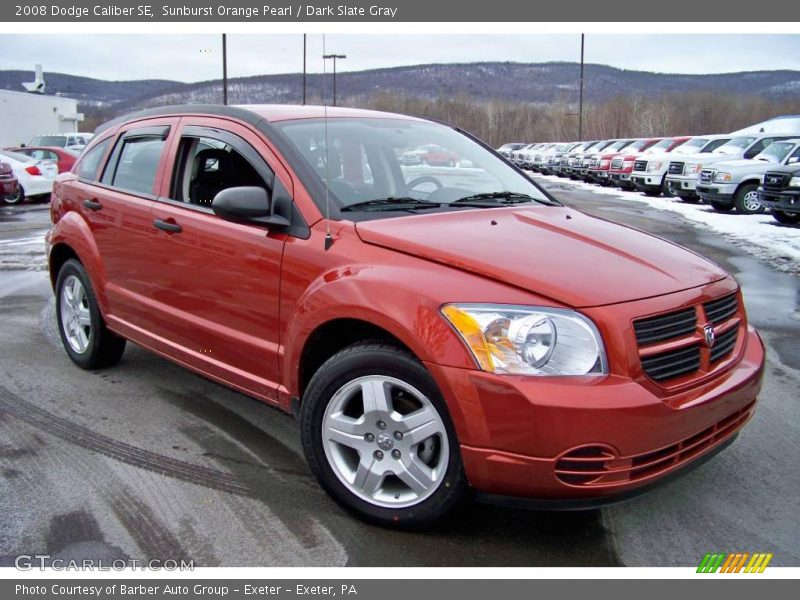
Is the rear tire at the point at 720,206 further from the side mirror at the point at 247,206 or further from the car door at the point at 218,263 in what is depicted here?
the side mirror at the point at 247,206

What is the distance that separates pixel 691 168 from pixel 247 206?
18769 mm

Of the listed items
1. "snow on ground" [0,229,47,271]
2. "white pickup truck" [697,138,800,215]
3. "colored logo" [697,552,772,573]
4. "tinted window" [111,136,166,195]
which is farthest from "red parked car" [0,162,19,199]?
"colored logo" [697,552,772,573]

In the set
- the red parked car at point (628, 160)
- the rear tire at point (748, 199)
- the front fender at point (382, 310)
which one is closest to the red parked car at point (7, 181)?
the front fender at point (382, 310)

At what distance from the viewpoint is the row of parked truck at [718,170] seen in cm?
1345

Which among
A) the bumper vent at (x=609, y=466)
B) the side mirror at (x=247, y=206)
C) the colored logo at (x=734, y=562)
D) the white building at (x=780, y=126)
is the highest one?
the white building at (x=780, y=126)

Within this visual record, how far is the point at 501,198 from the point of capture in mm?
3857

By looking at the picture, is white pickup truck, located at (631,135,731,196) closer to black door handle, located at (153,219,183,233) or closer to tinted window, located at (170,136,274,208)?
tinted window, located at (170,136,274,208)

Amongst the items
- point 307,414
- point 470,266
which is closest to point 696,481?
point 470,266

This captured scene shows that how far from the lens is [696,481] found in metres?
3.34

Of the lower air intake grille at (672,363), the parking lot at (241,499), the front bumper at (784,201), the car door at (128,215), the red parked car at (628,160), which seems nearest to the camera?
the lower air intake grille at (672,363)

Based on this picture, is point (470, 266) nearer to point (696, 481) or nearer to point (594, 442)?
point (594, 442)

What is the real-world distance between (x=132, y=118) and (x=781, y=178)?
12.3m

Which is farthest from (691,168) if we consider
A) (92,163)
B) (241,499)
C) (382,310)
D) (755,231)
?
(241,499)

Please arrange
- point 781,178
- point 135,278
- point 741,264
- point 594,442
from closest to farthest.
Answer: point 594,442 < point 135,278 < point 741,264 < point 781,178
